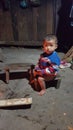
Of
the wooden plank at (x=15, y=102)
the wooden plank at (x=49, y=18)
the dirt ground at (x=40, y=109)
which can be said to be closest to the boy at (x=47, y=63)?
the dirt ground at (x=40, y=109)

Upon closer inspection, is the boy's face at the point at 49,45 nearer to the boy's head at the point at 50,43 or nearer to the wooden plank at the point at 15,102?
the boy's head at the point at 50,43

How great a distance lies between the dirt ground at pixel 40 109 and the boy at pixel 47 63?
0.25 metres

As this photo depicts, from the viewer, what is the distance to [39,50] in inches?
260

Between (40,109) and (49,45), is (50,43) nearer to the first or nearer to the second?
(49,45)

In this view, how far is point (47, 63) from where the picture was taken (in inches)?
157

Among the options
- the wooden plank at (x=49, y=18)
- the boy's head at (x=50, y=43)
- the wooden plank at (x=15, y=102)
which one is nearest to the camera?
the wooden plank at (x=15, y=102)

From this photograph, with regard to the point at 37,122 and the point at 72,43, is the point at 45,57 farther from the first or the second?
the point at 72,43

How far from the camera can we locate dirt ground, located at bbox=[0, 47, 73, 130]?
334 centimetres

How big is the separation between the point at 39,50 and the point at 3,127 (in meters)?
3.60

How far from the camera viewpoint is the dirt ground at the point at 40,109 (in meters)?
3.34

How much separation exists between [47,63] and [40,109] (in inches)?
31.7

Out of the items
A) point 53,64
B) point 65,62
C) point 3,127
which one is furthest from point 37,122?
point 65,62

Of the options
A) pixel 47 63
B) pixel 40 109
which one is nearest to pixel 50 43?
pixel 47 63

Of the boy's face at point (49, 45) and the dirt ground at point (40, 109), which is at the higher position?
the boy's face at point (49, 45)
